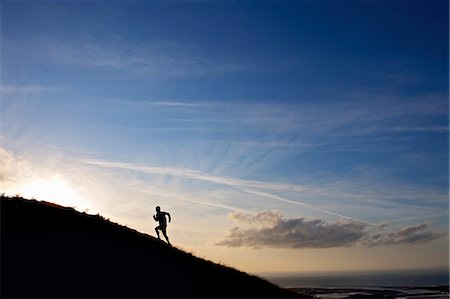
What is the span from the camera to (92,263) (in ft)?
73.6

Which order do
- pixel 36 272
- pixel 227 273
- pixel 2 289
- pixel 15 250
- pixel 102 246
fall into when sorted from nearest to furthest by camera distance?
pixel 2 289 < pixel 36 272 < pixel 15 250 < pixel 102 246 < pixel 227 273

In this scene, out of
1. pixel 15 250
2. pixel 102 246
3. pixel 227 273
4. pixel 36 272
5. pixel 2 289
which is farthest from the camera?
pixel 227 273

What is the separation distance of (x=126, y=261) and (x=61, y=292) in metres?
4.43

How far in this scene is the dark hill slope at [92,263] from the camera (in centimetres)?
2050

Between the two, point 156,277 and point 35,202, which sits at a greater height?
point 35,202

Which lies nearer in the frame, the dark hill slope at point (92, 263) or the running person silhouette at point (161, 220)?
the dark hill slope at point (92, 263)

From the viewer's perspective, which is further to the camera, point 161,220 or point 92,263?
point 161,220

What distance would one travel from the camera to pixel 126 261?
23.7m

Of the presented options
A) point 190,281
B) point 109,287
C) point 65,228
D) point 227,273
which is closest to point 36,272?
point 109,287

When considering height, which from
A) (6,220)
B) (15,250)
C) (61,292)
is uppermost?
(6,220)

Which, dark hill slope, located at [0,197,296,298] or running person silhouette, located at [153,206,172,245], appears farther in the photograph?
running person silhouette, located at [153,206,172,245]

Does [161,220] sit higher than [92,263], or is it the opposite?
[161,220]

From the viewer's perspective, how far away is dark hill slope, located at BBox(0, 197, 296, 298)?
20.5m

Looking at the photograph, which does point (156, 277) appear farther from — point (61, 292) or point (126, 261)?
point (61, 292)
